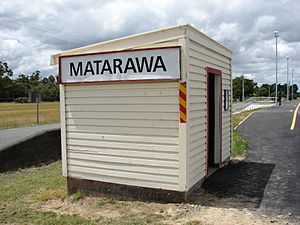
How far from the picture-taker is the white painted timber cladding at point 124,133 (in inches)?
252

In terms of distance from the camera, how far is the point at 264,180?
25.7 ft

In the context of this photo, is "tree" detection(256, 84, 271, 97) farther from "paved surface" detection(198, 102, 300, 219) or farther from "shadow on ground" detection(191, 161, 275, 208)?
"shadow on ground" detection(191, 161, 275, 208)

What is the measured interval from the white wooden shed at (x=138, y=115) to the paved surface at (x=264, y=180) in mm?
554

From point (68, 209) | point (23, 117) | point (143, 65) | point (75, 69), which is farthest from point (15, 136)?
point (23, 117)

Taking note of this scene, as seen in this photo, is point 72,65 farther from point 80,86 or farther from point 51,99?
point 51,99

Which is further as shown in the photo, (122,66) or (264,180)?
(264,180)

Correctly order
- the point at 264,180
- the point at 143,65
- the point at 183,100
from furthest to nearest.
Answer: the point at 264,180
the point at 143,65
the point at 183,100

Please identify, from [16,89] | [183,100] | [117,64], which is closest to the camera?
[183,100]

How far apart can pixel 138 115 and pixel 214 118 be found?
2835 millimetres

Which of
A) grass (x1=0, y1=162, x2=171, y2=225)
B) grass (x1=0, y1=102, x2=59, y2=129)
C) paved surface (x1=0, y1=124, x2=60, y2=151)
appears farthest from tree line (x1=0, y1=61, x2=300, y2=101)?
grass (x1=0, y1=162, x2=171, y2=225)

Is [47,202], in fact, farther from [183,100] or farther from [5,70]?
[5,70]

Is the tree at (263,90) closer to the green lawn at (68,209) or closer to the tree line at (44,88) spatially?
the tree line at (44,88)

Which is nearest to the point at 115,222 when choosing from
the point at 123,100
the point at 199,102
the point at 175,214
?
the point at 175,214

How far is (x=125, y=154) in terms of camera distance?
681 cm
